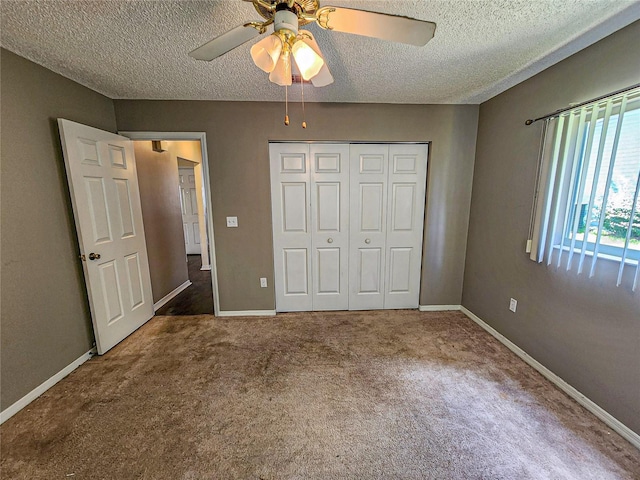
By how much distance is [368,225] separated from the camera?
9.46 feet

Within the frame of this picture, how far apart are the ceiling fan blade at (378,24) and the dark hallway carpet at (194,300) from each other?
2.96 m

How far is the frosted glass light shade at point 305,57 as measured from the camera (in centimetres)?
112

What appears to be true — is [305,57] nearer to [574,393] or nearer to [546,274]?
[546,274]

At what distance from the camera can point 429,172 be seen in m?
2.78

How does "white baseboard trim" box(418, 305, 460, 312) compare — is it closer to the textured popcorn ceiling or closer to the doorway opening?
the textured popcorn ceiling

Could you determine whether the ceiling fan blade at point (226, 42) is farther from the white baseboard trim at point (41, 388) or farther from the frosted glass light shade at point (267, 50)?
the white baseboard trim at point (41, 388)

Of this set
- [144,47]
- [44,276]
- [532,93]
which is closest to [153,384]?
[44,276]

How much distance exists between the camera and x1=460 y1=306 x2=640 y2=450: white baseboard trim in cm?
143

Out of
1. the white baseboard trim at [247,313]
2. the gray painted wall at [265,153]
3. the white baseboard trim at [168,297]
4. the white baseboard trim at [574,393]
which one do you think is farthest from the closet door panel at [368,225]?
the white baseboard trim at [168,297]

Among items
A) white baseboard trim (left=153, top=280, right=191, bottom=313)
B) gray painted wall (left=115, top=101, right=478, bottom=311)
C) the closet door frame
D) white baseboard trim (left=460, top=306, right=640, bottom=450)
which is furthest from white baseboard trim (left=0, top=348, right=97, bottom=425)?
white baseboard trim (left=460, top=306, right=640, bottom=450)

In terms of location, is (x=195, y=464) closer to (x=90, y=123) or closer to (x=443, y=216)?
(x=90, y=123)

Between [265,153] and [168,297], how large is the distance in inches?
93.0

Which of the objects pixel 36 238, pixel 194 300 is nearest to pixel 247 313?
pixel 194 300

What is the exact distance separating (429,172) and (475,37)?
1.34 m
